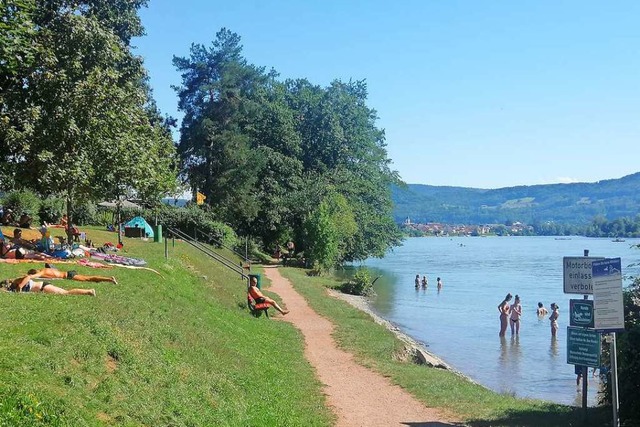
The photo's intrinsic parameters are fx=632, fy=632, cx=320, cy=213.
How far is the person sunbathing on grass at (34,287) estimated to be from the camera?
12234mm

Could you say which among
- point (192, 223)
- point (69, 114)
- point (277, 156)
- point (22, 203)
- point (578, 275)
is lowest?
point (578, 275)

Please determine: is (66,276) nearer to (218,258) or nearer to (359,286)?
(218,258)

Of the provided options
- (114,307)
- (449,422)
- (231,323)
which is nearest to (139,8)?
(231,323)

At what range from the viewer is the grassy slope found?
691 cm

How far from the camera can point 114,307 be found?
1160 centimetres

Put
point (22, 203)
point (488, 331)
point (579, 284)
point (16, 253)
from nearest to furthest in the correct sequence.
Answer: point (579, 284), point (16, 253), point (488, 331), point (22, 203)

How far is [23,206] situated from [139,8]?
467 inches

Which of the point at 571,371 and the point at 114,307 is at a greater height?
the point at 114,307

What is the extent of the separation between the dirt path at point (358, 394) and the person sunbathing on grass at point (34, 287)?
522cm

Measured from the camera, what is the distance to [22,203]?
32.8m

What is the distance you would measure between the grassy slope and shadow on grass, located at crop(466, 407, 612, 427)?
2838mm

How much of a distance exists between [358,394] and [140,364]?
4.65 metres

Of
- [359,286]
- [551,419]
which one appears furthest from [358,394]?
[359,286]

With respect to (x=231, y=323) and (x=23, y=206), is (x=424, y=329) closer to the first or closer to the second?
(x=231, y=323)
